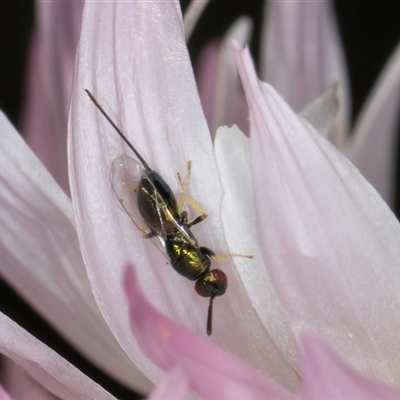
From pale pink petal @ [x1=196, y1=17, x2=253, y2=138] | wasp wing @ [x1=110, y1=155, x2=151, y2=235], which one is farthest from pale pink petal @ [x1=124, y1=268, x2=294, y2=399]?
pale pink petal @ [x1=196, y1=17, x2=253, y2=138]

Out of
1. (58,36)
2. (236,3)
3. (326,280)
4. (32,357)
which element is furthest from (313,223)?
(236,3)

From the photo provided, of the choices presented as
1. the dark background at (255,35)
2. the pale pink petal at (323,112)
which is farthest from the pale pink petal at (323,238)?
the dark background at (255,35)

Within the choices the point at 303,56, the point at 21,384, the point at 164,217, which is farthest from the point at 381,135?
the point at 21,384

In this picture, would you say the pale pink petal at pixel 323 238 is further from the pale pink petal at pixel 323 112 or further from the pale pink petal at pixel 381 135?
the pale pink petal at pixel 381 135

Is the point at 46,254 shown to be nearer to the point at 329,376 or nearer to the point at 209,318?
the point at 209,318

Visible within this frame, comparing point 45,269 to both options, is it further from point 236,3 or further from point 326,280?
point 236,3

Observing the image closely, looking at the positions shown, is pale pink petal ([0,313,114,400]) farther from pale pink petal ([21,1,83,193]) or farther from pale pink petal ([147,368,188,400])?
pale pink petal ([21,1,83,193])
